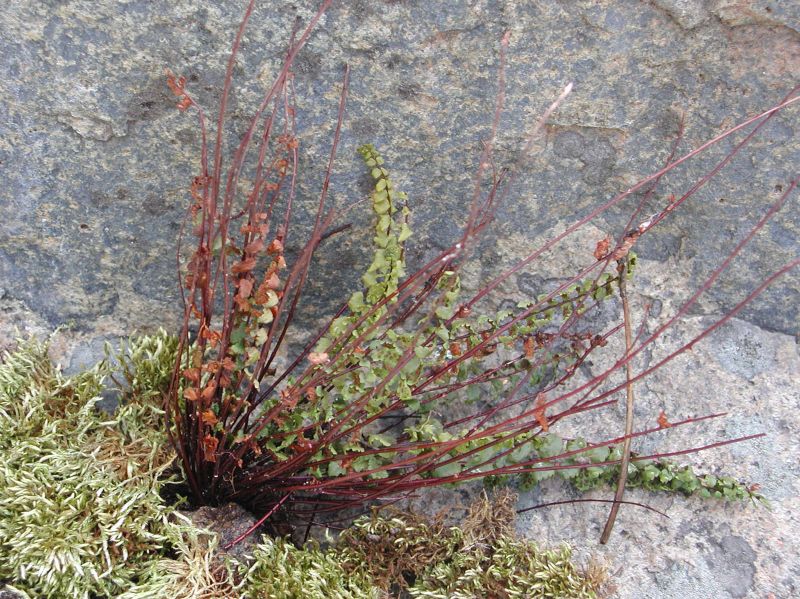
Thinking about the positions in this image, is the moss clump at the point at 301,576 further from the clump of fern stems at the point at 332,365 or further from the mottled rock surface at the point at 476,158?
the mottled rock surface at the point at 476,158

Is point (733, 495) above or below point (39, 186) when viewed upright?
below

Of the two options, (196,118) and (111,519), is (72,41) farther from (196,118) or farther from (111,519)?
(111,519)

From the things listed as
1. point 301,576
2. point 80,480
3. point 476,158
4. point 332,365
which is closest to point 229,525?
point 301,576

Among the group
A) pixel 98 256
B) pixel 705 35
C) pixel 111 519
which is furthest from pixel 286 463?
pixel 705 35

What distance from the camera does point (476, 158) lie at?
91.4 inches

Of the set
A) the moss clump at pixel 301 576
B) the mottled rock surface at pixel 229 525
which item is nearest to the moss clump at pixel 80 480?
the mottled rock surface at pixel 229 525

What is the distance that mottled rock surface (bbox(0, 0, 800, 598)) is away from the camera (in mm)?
2070

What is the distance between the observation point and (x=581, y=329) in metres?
2.53

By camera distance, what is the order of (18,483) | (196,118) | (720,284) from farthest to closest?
(720,284)
(196,118)
(18,483)

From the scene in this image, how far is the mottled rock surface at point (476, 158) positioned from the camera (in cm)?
207

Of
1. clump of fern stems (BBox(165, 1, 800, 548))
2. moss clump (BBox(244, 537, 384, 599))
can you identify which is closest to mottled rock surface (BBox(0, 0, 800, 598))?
clump of fern stems (BBox(165, 1, 800, 548))

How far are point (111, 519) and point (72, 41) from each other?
127 cm

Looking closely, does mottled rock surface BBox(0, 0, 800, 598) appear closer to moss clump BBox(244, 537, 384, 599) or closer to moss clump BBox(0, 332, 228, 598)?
moss clump BBox(0, 332, 228, 598)

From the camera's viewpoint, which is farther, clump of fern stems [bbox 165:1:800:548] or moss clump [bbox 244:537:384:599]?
moss clump [bbox 244:537:384:599]
